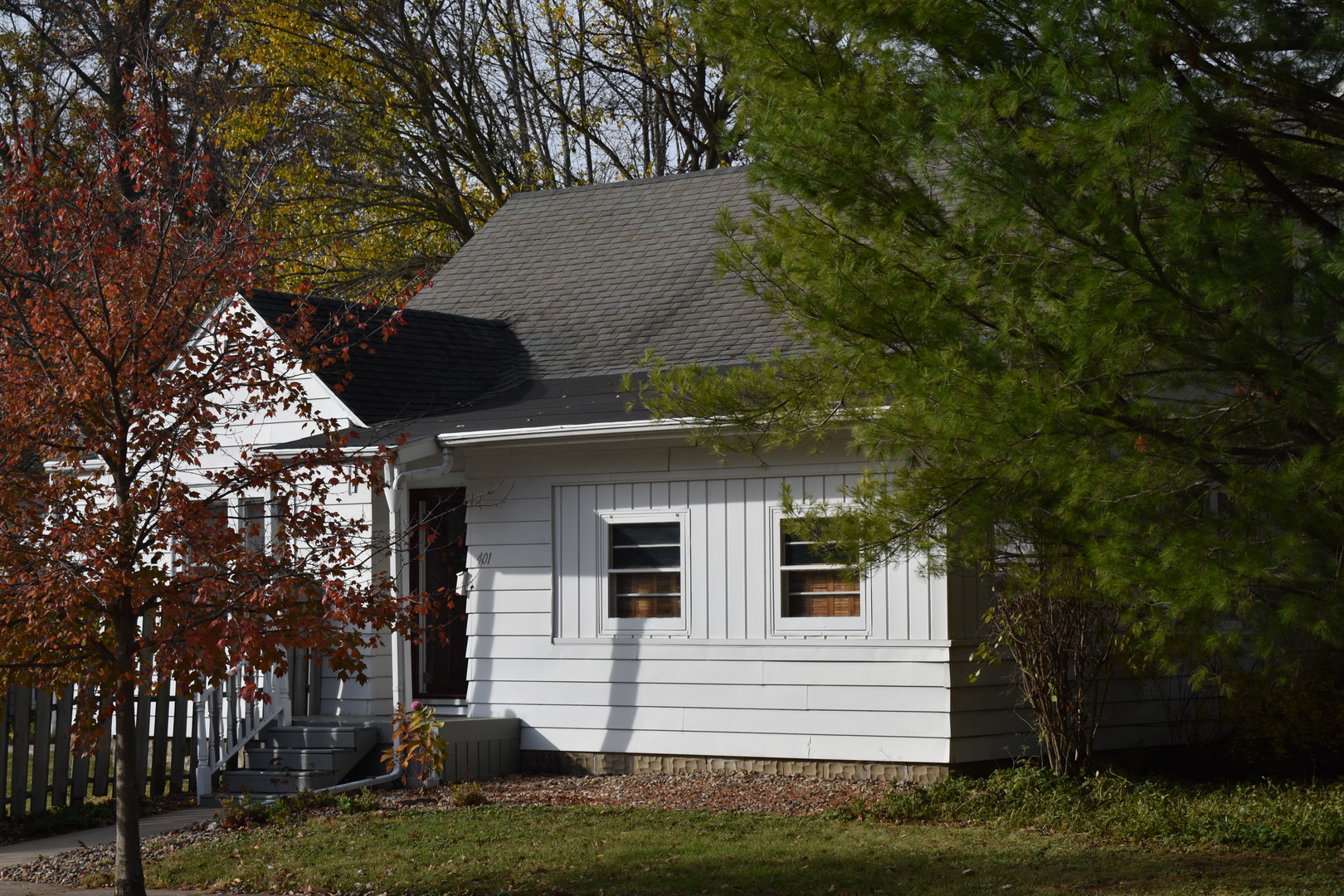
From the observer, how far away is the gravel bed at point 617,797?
31.8ft

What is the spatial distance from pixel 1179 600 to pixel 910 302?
189 cm

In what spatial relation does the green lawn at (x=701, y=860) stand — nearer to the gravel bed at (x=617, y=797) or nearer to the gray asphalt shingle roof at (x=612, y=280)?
the gravel bed at (x=617, y=797)

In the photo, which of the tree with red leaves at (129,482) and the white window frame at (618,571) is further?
the white window frame at (618,571)

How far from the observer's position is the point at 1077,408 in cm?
668

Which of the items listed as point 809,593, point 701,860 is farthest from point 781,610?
point 701,860

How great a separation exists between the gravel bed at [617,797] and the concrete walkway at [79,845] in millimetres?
205

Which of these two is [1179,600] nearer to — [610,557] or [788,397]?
[788,397]

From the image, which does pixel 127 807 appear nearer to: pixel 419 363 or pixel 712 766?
pixel 712 766

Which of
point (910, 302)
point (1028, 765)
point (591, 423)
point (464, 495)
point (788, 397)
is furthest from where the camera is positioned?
point (464, 495)

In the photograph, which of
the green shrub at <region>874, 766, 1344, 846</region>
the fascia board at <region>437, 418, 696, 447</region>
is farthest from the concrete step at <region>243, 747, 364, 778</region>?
the green shrub at <region>874, 766, 1344, 846</region>

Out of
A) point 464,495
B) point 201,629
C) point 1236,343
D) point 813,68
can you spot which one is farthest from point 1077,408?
point 464,495

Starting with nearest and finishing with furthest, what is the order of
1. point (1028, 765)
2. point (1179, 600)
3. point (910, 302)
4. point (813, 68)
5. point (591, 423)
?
1. point (1179, 600)
2. point (910, 302)
3. point (813, 68)
4. point (1028, 765)
5. point (591, 423)

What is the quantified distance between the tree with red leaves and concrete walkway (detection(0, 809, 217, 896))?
1121 millimetres

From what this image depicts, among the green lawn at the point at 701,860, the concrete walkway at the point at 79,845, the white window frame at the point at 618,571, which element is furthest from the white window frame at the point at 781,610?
the concrete walkway at the point at 79,845
